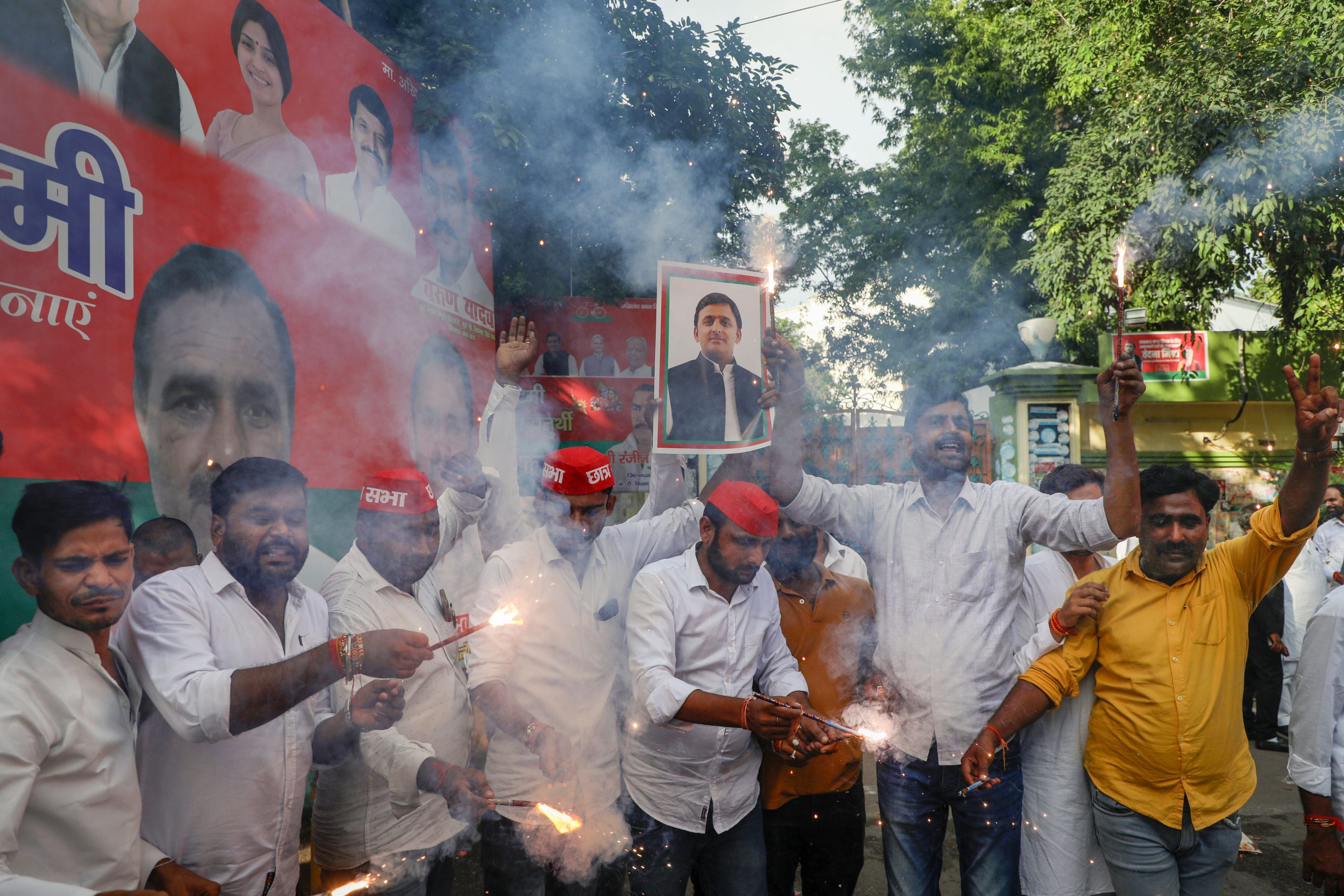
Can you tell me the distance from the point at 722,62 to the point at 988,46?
918cm

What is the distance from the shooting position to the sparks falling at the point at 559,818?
9.12 feet

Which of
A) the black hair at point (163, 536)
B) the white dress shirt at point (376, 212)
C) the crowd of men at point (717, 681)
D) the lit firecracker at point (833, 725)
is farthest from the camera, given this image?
the white dress shirt at point (376, 212)

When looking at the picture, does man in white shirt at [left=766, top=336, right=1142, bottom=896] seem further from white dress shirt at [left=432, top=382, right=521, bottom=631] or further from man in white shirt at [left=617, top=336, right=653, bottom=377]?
man in white shirt at [left=617, top=336, right=653, bottom=377]

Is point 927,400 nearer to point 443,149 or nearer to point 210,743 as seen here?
point 210,743

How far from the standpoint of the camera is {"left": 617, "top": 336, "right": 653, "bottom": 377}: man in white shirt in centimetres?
754

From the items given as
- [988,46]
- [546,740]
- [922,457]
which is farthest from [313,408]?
[988,46]

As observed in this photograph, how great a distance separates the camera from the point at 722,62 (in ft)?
21.5

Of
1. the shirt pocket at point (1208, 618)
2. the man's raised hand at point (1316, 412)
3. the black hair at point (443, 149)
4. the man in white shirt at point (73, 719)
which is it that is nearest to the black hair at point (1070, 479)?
the shirt pocket at point (1208, 618)

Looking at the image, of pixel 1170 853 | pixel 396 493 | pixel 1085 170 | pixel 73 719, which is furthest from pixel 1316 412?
pixel 1085 170

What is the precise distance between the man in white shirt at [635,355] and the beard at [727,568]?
4750 millimetres

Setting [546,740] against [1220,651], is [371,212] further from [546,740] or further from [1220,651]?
[1220,651]

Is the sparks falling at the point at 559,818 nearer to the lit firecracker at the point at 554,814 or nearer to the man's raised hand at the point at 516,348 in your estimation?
the lit firecracker at the point at 554,814

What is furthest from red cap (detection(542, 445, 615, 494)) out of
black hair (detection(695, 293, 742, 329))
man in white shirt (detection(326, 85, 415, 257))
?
man in white shirt (detection(326, 85, 415, 257))

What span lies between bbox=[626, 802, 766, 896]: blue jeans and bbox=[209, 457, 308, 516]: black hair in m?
1.74
